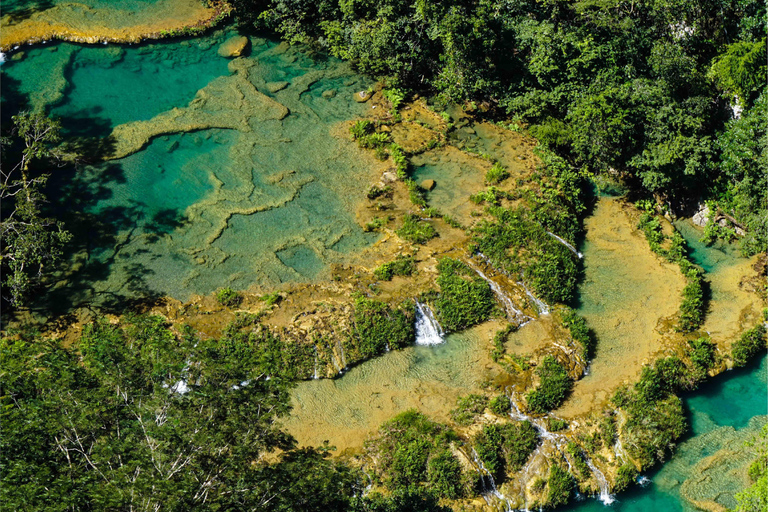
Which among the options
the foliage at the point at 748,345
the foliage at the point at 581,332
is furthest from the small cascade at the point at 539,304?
the foliage at the point at 748,345

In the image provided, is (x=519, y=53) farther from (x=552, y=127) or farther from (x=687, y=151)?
(x=687, y=151)

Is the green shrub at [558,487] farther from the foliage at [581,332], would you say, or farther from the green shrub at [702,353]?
the green shrub at [702,353]

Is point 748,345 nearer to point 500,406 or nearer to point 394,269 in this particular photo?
point 500,406

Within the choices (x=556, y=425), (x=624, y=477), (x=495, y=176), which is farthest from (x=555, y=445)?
(x=495, y=176)

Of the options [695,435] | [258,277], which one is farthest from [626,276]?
[258,277]

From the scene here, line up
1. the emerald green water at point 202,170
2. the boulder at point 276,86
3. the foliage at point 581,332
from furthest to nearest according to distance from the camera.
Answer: the boulder at point 276,86 < the emerald green water at point 202,170 < the foliage at point 581,332

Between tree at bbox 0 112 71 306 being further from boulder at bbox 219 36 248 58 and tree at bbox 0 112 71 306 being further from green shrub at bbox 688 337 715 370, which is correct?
green shrub at bbox 688 337 715 370
